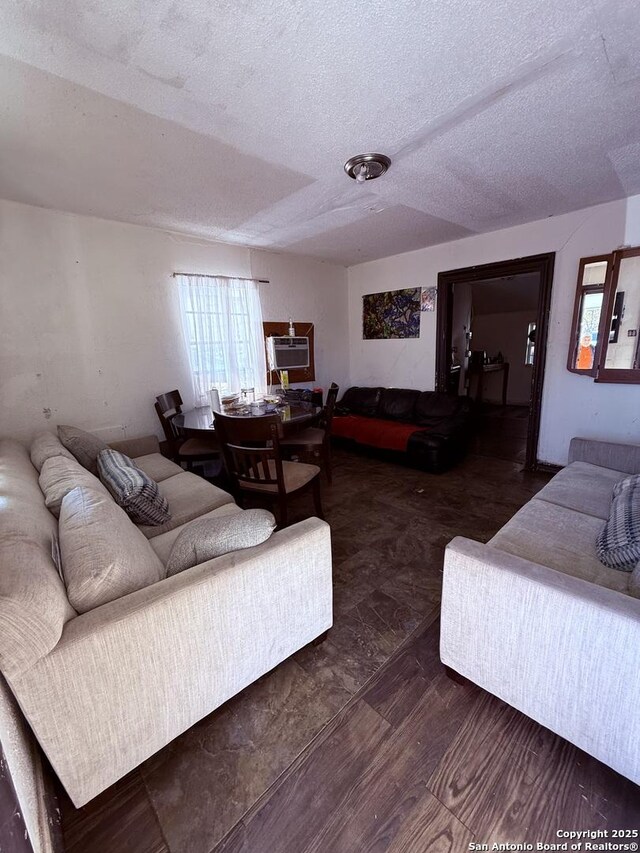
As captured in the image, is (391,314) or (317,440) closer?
(317,440)

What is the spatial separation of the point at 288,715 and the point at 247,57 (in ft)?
8.13

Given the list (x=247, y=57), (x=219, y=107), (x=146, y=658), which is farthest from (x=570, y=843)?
(x=219, y=107)

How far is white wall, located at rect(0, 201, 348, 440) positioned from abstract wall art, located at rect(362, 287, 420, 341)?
1.80m

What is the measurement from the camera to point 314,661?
1.51 meters

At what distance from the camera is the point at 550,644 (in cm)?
108

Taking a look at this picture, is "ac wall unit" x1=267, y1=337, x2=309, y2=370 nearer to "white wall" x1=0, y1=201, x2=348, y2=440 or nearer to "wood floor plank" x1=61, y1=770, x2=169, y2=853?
"white wall" x1=0, y1=201, x2=348, y2=440

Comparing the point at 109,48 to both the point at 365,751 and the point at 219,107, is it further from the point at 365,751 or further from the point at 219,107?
the point at 365,751

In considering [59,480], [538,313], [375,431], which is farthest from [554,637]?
[538,313]

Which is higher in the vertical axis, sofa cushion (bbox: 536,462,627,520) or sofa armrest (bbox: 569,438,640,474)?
sofa armrest (bbox: 569,438,640,474)

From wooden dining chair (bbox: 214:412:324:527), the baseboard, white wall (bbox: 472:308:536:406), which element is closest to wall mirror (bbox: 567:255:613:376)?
the baseboard

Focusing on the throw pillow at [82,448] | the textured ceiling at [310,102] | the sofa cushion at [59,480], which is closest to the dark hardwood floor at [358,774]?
the sofa cushion at [59,480]

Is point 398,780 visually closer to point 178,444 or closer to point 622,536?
point 622,536

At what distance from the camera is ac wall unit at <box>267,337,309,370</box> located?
13.4 ft

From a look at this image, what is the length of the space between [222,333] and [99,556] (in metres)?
3.02
